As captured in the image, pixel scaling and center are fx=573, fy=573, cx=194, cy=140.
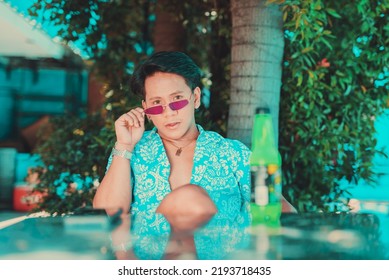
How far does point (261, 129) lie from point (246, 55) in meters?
1.29

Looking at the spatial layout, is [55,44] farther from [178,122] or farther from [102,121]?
[178,122]

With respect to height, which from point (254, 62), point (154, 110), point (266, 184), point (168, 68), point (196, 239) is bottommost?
point (196, 239)

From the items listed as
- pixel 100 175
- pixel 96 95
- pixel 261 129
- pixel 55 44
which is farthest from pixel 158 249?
pixel 55 44

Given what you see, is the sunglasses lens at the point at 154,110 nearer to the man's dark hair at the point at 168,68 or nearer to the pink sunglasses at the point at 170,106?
the pink sunglasses at the point at 170,106

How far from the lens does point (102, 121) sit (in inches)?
193

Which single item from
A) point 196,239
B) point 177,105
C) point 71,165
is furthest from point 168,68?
point 71,165

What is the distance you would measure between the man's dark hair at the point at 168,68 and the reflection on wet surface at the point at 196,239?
0.95 metres

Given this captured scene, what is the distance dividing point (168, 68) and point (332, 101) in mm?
1598

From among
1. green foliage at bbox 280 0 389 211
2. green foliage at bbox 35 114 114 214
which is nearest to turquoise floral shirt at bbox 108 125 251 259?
green foliage at bbox 280 0 389 211

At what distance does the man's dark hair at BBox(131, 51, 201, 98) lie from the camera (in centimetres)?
257

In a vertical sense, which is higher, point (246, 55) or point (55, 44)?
point (55, 44)

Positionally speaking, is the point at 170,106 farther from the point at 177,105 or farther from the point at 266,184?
the point at 266,184

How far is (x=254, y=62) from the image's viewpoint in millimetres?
3314

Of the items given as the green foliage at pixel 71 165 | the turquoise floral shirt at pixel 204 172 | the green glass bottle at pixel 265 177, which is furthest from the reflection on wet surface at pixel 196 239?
the green foliage at pixel 71 165
